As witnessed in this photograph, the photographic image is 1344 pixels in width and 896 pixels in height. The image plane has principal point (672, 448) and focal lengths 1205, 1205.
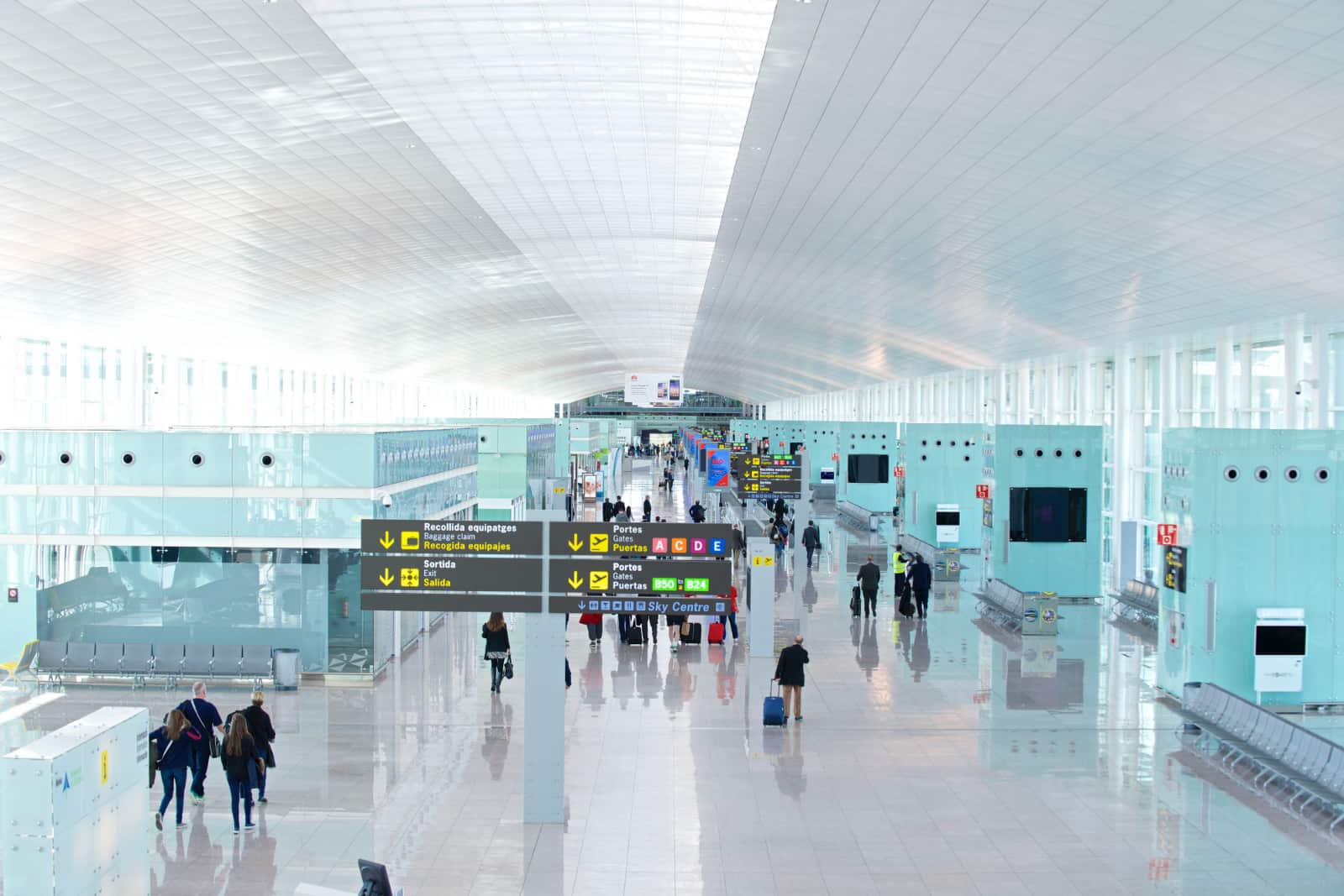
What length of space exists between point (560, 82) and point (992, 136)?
618cm

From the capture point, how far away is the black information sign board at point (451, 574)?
11633 millimetres

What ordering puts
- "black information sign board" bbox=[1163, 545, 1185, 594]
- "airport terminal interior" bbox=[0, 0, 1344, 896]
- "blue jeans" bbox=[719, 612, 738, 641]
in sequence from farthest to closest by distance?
1. "blue jeans" bbox=[719, 612, 738, 641]
2. "black information sign board" bbox=[1163, 545, 1185, 594]
3. "airport terminal interior" bbox=[0, 0, 1344, 896]

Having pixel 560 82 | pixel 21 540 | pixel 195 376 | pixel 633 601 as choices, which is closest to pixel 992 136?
pixel 560 82

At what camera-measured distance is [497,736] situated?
1466 cm

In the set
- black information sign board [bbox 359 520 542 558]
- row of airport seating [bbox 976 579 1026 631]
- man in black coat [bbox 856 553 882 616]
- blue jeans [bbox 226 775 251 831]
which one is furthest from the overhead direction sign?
row of airport seating [bbox 976 579 1026 631]

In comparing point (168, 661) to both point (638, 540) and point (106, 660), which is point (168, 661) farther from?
point (638, 540)

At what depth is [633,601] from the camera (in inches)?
460

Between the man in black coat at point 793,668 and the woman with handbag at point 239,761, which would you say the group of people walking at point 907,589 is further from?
the woman with handbag at point 239,761

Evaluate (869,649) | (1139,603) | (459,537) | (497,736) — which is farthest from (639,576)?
(1139,603)

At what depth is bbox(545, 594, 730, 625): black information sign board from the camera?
11633 millimetres

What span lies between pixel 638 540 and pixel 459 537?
1.73 meters

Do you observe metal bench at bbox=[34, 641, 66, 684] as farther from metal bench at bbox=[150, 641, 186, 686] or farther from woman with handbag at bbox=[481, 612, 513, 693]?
woman with handbag at bbox=[481, 612, 513, 693]

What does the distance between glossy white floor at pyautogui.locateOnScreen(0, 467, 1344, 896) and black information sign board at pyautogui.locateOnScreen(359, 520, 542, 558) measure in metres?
1.32

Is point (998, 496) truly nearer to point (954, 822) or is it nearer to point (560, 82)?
point (560, 82)
